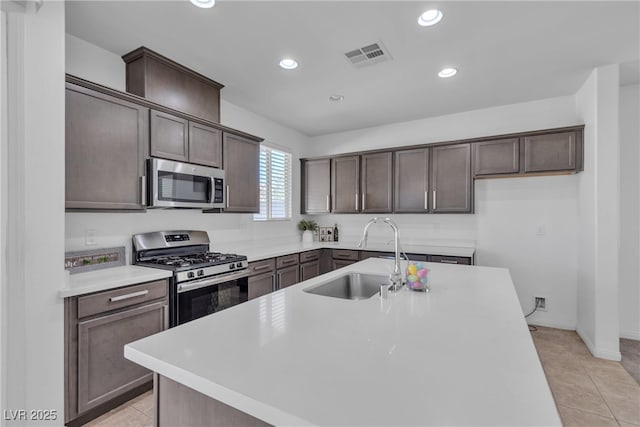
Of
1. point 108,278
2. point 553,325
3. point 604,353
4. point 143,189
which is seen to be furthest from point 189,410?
point 553,325

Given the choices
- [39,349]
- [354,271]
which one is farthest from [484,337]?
[39,349]

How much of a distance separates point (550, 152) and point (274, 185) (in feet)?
11.0

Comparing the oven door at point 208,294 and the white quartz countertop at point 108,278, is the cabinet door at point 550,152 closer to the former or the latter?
the oven door at point 208,294

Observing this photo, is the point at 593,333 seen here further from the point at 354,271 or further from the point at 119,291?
the point at 119,291

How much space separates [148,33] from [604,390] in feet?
14.5

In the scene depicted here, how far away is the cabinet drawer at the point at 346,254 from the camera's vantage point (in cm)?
408

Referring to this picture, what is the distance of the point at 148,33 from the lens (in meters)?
2.30

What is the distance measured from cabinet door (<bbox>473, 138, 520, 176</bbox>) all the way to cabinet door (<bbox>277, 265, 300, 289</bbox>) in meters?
2.49

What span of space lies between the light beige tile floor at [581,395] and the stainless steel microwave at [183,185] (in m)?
1.48

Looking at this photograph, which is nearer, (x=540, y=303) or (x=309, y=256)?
(x=540, y=303)

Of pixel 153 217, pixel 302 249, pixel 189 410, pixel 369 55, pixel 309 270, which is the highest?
pixel 369 55

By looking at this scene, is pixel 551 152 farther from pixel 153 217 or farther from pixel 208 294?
pixel 153 217

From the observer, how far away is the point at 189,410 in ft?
3.10

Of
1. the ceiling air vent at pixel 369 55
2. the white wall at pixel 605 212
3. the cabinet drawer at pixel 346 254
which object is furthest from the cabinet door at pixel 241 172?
the white wall at pixel 605 212
